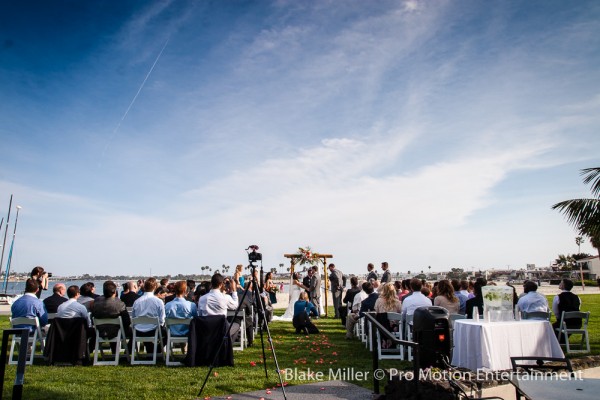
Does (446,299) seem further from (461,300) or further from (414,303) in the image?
(461,300)

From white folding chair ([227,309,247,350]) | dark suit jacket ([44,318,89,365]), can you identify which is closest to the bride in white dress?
white folding chair ([227,309,247,350])

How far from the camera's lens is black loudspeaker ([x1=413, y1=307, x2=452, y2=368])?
5.43 meters

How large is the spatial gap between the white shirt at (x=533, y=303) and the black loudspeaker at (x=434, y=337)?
3.97 meters

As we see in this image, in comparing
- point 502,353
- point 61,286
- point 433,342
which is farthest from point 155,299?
point 502,353

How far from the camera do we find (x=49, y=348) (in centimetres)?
752

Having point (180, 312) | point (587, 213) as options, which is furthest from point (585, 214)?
point (180, 312)

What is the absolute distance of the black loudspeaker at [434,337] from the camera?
543cm

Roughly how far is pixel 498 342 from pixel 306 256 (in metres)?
12.2

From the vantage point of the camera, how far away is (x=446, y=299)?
8.57 meters

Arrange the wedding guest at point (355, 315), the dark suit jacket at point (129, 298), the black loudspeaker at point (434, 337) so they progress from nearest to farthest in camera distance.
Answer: the black loudspeaker at point (434, 337), the dark suit jacket at point (129, 298), the wedding guest at point (355, 315)

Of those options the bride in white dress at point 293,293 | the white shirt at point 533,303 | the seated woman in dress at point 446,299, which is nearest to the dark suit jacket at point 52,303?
the seated woman in dress at point 446,299

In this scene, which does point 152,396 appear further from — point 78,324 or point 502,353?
point 502,353

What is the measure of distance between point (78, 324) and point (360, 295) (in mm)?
6807

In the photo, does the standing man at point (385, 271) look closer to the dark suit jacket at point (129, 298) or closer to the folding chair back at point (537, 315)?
the folding chair back at point (537, 315)
